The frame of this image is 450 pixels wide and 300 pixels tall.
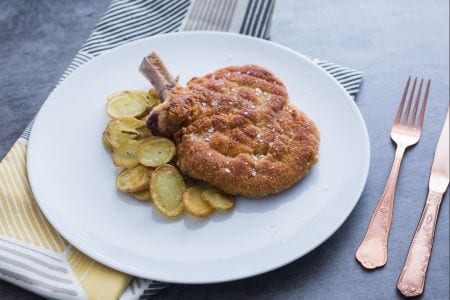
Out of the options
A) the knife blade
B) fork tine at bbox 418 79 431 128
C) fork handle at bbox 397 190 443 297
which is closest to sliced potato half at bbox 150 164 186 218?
fork handle at bbox 397 190 443 297

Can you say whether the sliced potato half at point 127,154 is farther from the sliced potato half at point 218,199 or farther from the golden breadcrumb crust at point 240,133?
the sliced potato half at point 218,199

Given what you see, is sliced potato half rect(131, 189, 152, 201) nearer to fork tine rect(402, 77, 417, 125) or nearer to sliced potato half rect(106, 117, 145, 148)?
sliced potato half rect(106, 117, 145, 148)

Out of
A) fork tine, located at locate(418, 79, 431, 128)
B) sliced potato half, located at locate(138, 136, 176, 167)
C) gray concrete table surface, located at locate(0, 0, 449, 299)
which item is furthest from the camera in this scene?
fork tine, located at locate(418, 79, 431, 128)

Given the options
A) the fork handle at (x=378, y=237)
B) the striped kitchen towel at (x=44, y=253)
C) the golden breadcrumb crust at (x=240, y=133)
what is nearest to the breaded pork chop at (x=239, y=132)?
the golden breadcrumb crust at (x=240, y=133)

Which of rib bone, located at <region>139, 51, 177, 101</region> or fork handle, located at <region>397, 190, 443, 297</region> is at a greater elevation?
rib bone, located at <region>139, 51, 177, 101</region>

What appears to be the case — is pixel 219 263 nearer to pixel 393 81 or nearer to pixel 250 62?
pixel 250 62

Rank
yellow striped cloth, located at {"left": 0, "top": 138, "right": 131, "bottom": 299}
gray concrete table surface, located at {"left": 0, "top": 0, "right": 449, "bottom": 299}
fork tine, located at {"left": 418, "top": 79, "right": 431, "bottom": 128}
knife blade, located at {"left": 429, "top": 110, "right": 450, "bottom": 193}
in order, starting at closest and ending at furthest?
yellow striped cloth, located at {"left": 0, "top": 138, "right": 131, "bottom": 299}
gray concrete table surface, located at {"left": 0, "top": 0, "right": 449, "bottom": 299}
knife blade, located at {"left": 429, "top": 110, "right": 450, "bottom": 193}
fork tine, located at {"left": 418, "top": 79, "right": 431, "bottom": 128}
